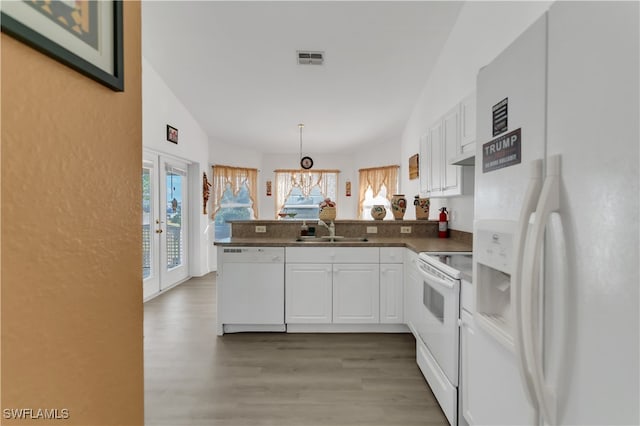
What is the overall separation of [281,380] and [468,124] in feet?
7.33

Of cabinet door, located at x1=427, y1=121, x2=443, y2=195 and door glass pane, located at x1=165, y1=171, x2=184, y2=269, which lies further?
door glass pane, located at x1=165, y1=171, x2=184, y2=269

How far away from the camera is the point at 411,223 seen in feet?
11.9

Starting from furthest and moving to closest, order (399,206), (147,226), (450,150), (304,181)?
(304,181)
(147,226)
(399,206)
(450,150)

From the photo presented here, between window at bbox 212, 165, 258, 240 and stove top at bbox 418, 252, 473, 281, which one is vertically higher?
window at bbox 212, 165, 258, 240

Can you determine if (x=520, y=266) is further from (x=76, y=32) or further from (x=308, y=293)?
(x=308, y=293)

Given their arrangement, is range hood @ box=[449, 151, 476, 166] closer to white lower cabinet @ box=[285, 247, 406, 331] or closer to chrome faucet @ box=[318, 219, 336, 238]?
white lower cabinet @ box=[285, 247, 406, 331]

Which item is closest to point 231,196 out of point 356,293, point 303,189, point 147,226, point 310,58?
point 303,189

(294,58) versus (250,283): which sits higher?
(294,58)

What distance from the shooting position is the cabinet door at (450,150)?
8.23 feet

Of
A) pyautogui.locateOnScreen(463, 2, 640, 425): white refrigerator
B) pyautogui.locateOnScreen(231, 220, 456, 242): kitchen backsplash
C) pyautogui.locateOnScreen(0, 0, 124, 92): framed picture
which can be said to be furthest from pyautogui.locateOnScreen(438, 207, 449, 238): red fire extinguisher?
pyautogui.locateOnScreen(0, 0, 124, 92): framed picture

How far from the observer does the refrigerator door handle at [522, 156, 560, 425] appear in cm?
76

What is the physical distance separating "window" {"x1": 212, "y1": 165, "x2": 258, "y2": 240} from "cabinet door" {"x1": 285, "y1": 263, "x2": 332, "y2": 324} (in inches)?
131

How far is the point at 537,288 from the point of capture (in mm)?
790

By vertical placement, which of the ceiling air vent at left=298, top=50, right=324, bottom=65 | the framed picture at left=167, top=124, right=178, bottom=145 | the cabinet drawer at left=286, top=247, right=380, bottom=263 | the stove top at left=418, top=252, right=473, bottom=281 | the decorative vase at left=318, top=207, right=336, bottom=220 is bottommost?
the cabinet drawer at left=286, top=247, right=380, bottom=263
